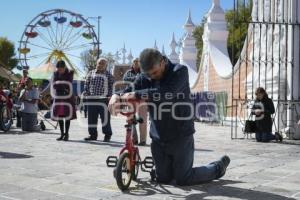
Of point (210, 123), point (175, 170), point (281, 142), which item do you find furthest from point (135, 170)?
point (210, 123)

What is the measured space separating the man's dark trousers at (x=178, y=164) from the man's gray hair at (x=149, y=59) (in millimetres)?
835

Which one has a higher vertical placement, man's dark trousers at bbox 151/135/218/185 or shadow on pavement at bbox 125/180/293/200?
man's dark trousers at bbox 151/135/218/185

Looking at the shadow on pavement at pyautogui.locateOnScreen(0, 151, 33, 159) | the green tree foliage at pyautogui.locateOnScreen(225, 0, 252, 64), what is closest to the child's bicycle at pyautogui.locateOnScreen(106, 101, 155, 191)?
the shadow on pavement at pyautogui.locateOnScreen(0, 151, 33, 159)

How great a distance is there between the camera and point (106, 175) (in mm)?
5898

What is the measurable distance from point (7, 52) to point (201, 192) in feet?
224

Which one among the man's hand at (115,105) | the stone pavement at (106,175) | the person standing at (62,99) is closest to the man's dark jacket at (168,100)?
the man's hand at (115,105)

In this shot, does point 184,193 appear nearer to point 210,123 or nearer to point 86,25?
point 210,123

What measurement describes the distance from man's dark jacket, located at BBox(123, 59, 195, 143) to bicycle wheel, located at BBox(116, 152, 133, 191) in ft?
1.25

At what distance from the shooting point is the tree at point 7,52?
68.8 meters

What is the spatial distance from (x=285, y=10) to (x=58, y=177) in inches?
314

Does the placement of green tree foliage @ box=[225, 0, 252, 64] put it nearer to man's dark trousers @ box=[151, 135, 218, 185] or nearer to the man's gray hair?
man's dark trousers @ box=[151, 135, 218, 185]

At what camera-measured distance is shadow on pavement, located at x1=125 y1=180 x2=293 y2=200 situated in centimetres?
478

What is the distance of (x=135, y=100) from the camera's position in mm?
4773

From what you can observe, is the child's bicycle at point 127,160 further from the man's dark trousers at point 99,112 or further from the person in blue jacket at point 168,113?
the man's dark trousers at point 99,112
